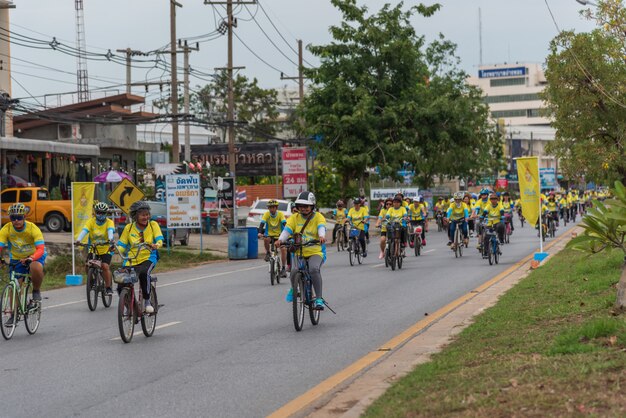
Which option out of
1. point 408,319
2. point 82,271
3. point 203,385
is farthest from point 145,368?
point 82,271

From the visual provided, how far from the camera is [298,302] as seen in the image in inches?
559

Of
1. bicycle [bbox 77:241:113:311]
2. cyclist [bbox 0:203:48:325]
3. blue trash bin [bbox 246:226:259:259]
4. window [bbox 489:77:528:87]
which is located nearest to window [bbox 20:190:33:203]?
blue trash bin [bbox 246:226:259:259]

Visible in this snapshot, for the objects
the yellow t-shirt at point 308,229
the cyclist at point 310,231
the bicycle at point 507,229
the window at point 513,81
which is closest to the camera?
the cyclist at point 310,231

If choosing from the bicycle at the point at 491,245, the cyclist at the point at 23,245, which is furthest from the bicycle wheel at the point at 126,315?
the bicycle at the point at 491,245

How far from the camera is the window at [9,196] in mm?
42219

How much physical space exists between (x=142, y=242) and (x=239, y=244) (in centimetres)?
2115

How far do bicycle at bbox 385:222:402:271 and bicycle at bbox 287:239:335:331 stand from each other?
11.6 meters

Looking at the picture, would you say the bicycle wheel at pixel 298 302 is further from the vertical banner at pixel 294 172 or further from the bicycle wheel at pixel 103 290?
the vertical banner at pixel 294 172

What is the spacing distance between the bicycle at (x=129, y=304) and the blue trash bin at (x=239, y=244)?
825 inches

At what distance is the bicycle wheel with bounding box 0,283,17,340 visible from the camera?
1426 centimetres

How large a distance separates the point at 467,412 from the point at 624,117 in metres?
29.2

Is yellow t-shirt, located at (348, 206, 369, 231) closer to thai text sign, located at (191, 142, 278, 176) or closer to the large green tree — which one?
the large green tree

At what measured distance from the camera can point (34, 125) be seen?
2238 inches

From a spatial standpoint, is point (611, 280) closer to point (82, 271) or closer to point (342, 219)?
point (82, 271)
